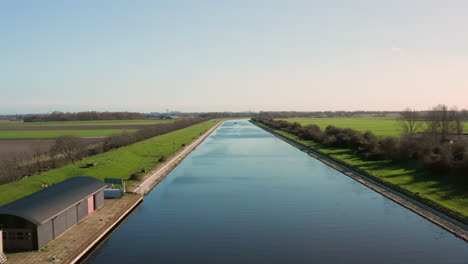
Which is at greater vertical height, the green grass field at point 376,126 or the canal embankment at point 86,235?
the green grass field at point 376,126

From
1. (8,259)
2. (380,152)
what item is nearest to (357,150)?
(380,152)

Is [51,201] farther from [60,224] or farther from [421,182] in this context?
[421,182]

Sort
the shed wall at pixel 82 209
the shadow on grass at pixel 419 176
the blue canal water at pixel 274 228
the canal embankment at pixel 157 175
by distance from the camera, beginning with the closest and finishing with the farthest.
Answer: the blue canal water at pixel 274 228, the shed wall at pixel 82 209, the shadow on grass at pixel 419 176, the canal embankment at pixel 157 175

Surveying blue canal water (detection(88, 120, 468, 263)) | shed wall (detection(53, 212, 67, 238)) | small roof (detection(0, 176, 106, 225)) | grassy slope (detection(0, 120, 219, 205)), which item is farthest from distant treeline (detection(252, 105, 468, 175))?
shed wall (detection(53, 212, 67, 238))

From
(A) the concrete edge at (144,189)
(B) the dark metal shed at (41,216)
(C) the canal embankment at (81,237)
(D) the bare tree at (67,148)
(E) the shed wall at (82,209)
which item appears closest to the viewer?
(C) the canal embankment at (81,237)

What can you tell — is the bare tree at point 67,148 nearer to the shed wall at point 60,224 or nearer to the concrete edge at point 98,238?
the concrete edge at point 98,238

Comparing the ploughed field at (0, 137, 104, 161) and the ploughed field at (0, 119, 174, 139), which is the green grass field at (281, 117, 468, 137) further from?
the ploughed field at (0, 119, 174, 139)

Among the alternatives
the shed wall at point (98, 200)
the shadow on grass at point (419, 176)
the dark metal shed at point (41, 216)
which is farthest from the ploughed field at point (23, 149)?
the shadow on grass at point (419, 176)
